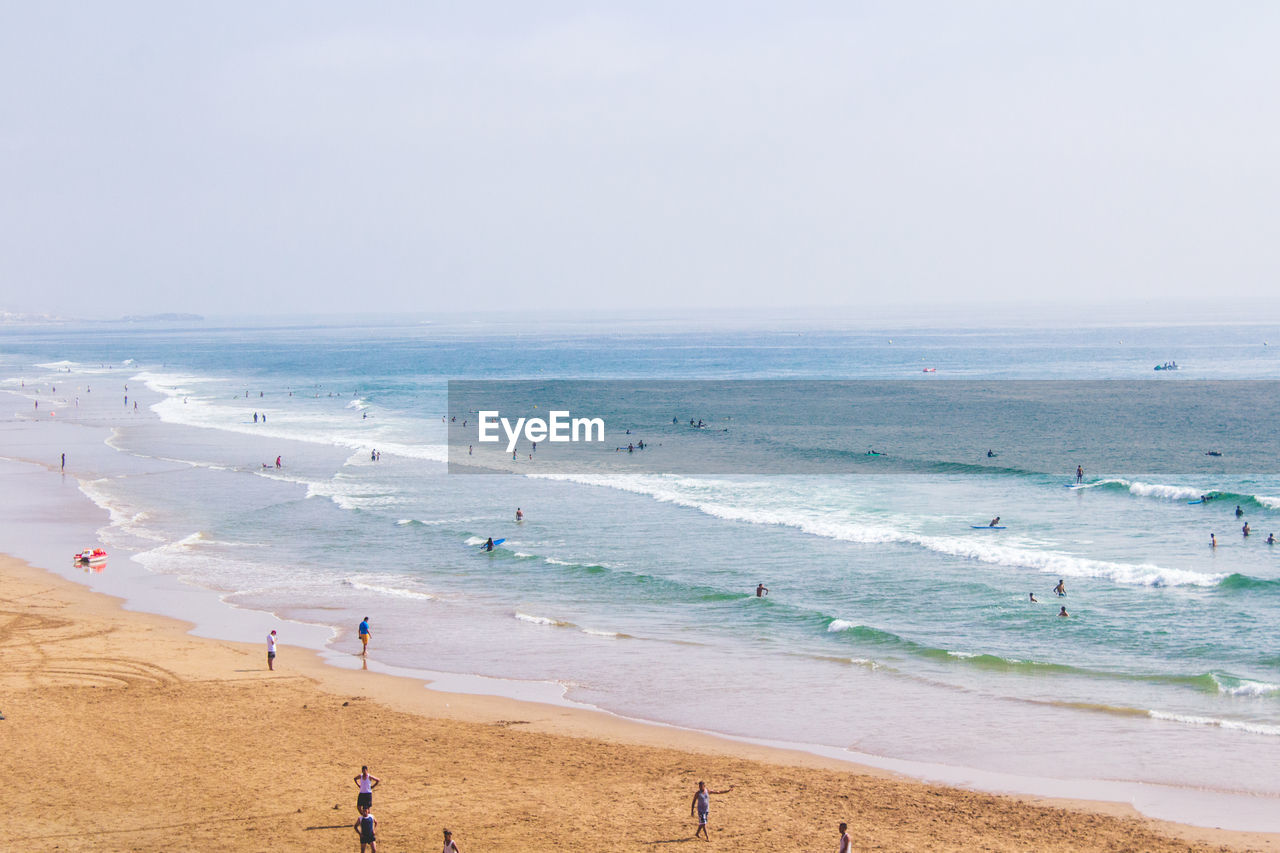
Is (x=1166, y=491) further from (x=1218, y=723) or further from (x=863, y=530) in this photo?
(x=1218, y=723)

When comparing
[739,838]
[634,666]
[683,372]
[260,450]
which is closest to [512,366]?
[683,372]

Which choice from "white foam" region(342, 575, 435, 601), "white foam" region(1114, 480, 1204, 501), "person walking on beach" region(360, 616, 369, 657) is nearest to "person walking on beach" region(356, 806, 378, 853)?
"person walking on beach" region(360, 616, 369, 657)

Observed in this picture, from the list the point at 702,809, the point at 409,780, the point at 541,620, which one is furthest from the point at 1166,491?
the point at 409,780

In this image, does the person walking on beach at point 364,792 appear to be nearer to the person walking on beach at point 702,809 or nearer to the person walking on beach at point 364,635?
the person walking on beach at point 702,809

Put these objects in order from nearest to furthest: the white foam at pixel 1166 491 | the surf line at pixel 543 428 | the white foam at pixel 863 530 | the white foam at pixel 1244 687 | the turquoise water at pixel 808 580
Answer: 1. the turquoise water at pixel 808 580
2. the white foam at pixel 1244 687
3. the white foam at pixel 863 530
4. the white foam at pixel 1166 491
5. the surf line at pixel 543 428

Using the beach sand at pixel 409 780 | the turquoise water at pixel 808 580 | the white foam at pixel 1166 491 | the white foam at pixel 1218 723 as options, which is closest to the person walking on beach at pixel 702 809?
the beach sand at pixel 409 780

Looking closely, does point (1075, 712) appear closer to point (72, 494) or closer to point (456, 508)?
point (456, 508)

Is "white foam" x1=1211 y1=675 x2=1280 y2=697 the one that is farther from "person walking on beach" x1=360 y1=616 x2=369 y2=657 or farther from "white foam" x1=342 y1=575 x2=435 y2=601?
"white foam" x1=342 y1=575 x2=435 y2=601
